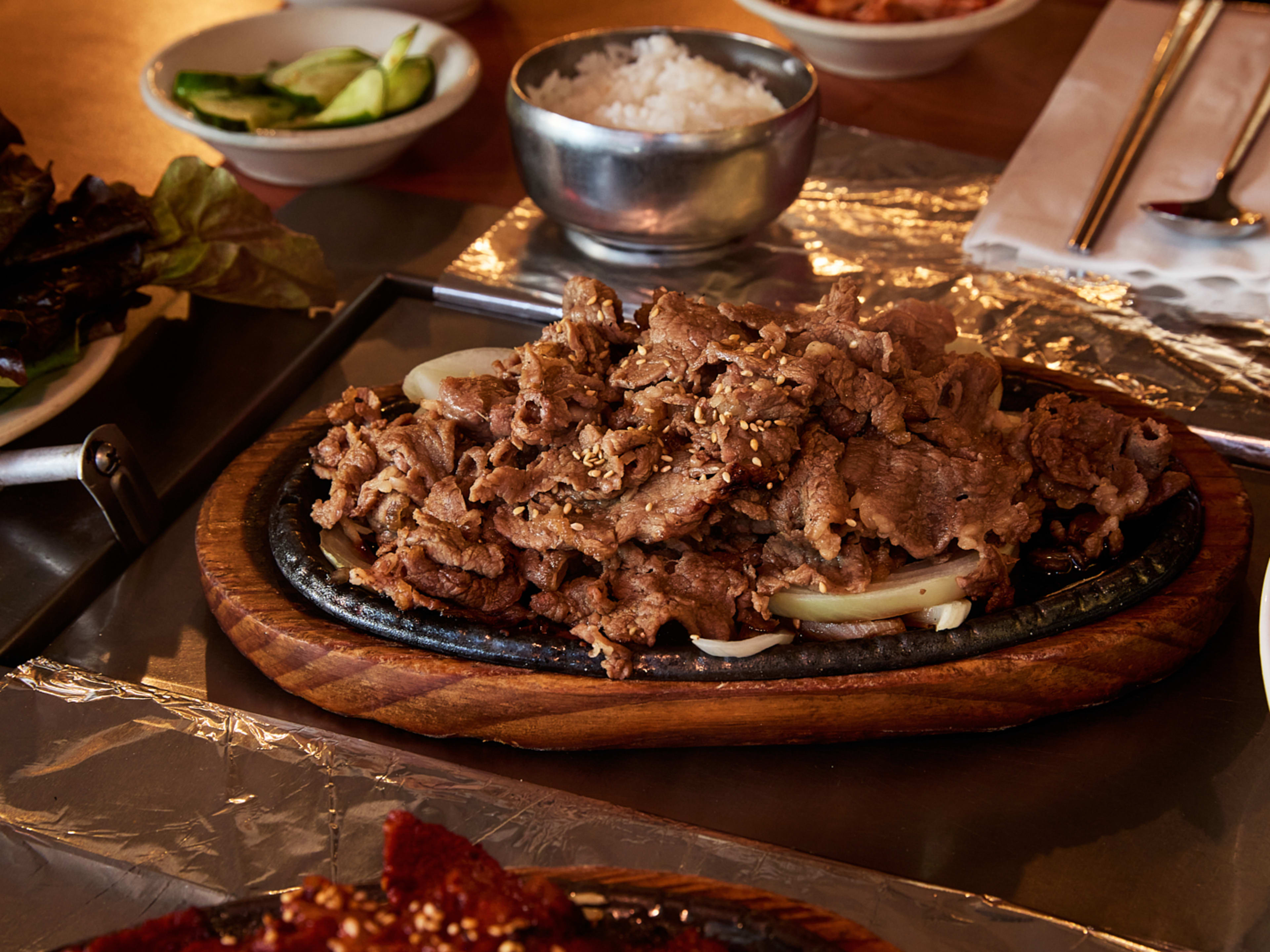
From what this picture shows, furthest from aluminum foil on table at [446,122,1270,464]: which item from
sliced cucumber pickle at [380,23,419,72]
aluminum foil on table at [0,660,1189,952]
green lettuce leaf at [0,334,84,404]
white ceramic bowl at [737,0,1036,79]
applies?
aluminum foil on table at [0,660,1189,952]

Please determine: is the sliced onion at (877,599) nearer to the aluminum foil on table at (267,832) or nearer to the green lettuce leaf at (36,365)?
the aluminum foil on table at (267,832)

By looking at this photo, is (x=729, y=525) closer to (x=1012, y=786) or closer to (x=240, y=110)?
(x=1012, y=786)

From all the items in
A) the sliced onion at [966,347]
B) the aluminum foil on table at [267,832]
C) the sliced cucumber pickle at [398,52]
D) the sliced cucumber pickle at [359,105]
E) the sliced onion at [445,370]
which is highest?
the sliced cucumber pickle at [398,52]

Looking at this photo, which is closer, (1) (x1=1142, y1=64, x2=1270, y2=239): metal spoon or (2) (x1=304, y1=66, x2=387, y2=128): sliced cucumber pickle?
(1) (x1=1142, y1=64, x2=1270, y2=239): metal spoon

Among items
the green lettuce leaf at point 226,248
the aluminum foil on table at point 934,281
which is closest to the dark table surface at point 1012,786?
the aluminum foil on table at point 934,281

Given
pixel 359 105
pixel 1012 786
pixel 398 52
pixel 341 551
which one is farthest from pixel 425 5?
pixel 1012 786

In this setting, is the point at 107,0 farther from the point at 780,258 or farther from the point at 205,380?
the point at 780,258

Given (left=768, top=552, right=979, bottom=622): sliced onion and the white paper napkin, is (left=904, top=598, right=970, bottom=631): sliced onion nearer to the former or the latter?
(left=768, top=552, right=979, bottom=622): sliced onion
